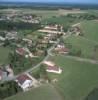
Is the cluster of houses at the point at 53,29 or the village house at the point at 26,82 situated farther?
the cluster of houses at the point at 53,29

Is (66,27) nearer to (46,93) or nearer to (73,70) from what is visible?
(73,70)

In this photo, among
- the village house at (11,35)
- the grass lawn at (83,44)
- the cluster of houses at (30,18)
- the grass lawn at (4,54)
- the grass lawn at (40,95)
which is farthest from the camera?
the cluster of houses at (30,18)

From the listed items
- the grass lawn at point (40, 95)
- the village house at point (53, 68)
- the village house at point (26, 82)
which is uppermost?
the grass lawn at point (40, 95)

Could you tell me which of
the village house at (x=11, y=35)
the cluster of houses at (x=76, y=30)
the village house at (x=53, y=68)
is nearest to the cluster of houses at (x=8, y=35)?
the village house at (x=11, y=35)

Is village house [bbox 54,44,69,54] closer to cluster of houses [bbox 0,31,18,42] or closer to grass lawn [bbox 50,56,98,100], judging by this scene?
grass lawn [bbox 50,56,98,100]

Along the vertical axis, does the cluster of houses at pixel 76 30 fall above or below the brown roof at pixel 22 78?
below

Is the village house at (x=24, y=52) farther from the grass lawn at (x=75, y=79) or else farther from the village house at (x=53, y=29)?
the village house at (x=53, y=29)

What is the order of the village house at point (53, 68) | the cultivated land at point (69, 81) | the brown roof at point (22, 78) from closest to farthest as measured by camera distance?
1. the cultivated land at point (69, 81)
2. the brown roof at point (22, 78)
3. the village house at point (53, 68)

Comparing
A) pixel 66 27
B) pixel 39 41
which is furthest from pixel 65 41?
pixel 66 27
